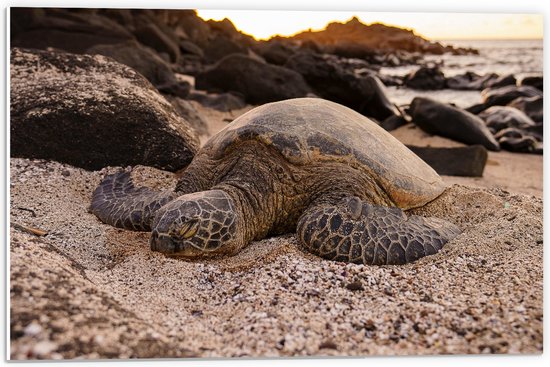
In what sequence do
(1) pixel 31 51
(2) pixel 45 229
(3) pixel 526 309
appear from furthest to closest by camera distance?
1. (1) pixel 31 51
2. (2) pixel 45 229
3. (3) pixel 526 309

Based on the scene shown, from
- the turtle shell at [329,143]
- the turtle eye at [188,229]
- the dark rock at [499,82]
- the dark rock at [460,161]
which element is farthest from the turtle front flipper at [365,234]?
the dark rock at [499,82]

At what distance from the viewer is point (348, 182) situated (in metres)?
2.65

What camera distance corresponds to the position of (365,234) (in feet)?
7.66

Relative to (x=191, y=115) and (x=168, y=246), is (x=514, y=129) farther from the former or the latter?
(x=168, y=246)

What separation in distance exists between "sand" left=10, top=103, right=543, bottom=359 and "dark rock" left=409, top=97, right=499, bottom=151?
3349 millimetres

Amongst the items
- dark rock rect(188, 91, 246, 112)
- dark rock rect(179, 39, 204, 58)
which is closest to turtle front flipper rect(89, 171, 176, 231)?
dark rock rect(188, 91, 246, 112)

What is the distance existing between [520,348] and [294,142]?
1.37 m

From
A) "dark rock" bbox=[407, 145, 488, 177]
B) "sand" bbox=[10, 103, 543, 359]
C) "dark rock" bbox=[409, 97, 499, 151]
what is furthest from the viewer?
"dark rock" bbox=[409, 97, 499, 151]

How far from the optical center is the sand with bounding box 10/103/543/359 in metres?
1.65

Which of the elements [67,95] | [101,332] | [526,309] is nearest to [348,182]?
[526,309]

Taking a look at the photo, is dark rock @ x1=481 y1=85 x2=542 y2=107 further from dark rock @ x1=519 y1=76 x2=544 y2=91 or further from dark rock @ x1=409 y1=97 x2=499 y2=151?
dark rock @ x1=409 y1=97 x2=499 y2=151

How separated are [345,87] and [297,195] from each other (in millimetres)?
5154

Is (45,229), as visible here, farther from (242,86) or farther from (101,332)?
(242,86)

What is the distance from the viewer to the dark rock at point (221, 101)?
6422 millimetres
